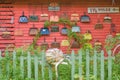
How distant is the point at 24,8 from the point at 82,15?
5.86 feet

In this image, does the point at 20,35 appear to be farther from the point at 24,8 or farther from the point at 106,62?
the point at 106,62

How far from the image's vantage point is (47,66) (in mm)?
8008

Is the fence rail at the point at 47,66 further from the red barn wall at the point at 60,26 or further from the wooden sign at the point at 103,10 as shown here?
the wooden sign at the point at 103,10

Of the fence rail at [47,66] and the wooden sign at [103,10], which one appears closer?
the fence rail at [47,66]

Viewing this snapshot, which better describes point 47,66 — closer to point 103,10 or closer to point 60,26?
point 60,26

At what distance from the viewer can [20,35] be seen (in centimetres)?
1118

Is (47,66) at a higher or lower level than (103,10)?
lower

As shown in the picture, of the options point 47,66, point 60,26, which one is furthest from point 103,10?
point 47,66

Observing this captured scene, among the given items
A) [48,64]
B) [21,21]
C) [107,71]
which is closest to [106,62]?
[107,71]

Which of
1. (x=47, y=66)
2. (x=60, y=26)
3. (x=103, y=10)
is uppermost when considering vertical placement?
(x=103, y=10)

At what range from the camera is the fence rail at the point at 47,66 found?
7.87 metres

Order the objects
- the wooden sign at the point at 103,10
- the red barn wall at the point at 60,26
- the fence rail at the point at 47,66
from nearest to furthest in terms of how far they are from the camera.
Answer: the fence rail at the point at 47,66 < the red barn wall at the point at 60,26 < the wooden sign at the point at 103,10

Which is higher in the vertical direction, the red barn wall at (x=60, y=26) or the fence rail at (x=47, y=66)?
the red barn wall at (x=60, y=26)

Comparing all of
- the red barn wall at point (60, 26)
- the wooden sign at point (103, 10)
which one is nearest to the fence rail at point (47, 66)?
the red barn wall at point (60, 26)
